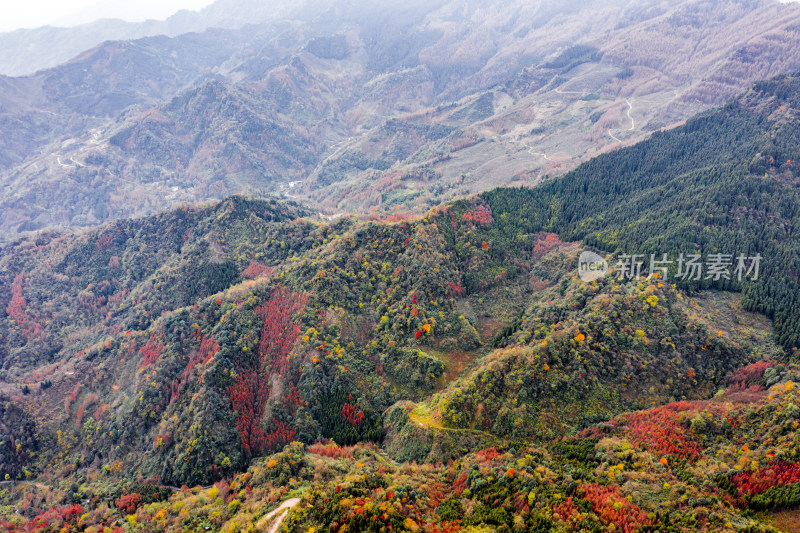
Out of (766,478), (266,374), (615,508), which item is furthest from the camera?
(266,374)

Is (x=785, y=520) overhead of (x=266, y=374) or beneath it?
beneath

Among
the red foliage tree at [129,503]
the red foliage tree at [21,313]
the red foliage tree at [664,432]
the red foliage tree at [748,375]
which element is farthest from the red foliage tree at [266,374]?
the red foliage tree at [21,313]

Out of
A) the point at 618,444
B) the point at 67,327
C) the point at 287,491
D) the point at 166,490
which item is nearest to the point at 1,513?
the point at 166,490

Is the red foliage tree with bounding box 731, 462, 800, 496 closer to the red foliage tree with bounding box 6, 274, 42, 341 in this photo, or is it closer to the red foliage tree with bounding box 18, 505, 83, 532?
the red foliage tree with bounding box 18, 505, 83, 532

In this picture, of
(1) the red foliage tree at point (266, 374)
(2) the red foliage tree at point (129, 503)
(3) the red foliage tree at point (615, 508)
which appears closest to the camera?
(3) the red foliage tree at point (615, 508)

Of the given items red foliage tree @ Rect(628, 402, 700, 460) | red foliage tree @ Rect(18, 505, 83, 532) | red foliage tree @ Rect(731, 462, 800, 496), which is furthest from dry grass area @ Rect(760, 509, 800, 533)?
red foliage tree @ Rect(18, 505, 83, 532)

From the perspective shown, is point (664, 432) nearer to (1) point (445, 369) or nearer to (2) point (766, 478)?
(2) point (766, 478)

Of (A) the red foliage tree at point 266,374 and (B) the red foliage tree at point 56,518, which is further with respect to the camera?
(A) the red foliage tree at point 266,374

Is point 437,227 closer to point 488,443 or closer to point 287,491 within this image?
point 488,443

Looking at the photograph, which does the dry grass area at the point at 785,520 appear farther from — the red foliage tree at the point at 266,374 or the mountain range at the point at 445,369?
the red foliage tree at the point at 266,374

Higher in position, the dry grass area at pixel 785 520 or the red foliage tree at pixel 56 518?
the red foliage tree at pixel 56 518

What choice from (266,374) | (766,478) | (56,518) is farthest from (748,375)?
(56,518)
